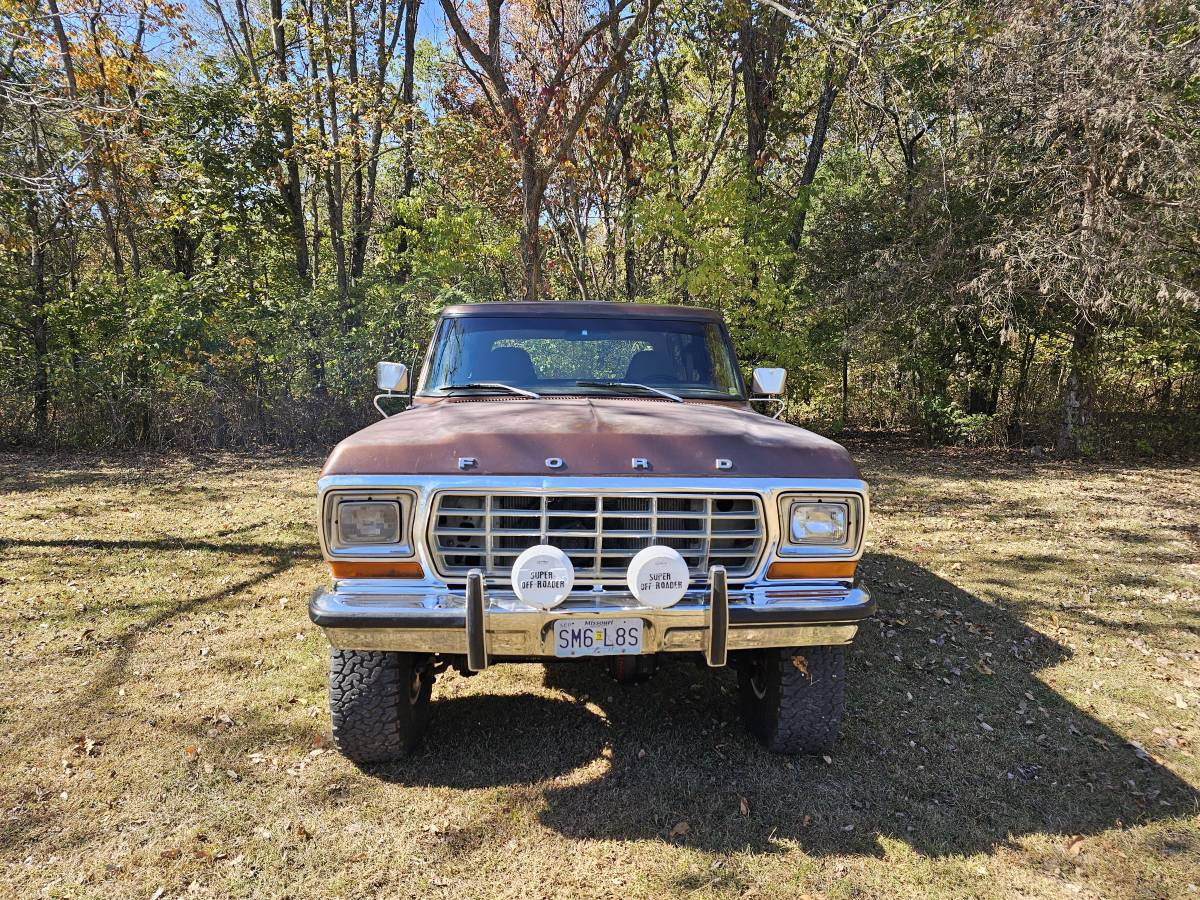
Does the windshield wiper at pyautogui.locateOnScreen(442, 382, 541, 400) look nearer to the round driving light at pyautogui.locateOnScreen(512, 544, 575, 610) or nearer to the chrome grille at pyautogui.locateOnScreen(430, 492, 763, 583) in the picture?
the chrome grille at pyautogui.locateOnScreen(430, 492, 763, 583)

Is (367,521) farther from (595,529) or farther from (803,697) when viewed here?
(803,697)

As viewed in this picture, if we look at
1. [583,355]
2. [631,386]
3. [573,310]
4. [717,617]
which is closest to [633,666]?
[717,617]

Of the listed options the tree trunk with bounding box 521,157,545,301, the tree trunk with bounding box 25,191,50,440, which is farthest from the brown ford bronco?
the tree trunk with bounding box 25,191,50,440

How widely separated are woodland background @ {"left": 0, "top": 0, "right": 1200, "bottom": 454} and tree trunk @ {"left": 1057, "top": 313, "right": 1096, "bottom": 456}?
0.05 meters

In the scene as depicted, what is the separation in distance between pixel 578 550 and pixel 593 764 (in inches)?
42.8

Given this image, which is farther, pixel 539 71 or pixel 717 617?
pixel 539 71

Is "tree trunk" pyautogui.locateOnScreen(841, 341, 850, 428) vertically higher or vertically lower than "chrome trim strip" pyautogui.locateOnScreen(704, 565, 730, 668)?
higher

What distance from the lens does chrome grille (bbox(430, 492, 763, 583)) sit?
2.68m

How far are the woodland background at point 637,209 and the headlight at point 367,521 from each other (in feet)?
22.3

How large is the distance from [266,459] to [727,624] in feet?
31.4

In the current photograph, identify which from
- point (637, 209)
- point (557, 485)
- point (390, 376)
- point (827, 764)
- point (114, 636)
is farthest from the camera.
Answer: point (637, 209)

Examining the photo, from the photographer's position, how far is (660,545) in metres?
2.69

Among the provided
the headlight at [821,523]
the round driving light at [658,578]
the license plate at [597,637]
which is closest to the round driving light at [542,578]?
the license plate at [597,637]

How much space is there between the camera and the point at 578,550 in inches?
107
